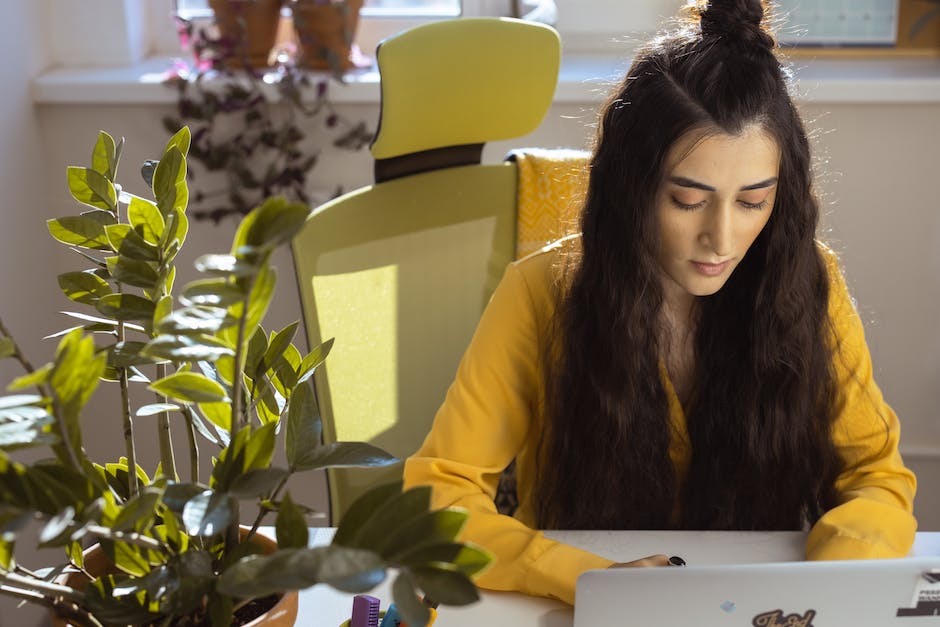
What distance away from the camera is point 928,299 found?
2.32 metres

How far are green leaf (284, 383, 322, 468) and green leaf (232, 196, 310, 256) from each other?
0.19 metres

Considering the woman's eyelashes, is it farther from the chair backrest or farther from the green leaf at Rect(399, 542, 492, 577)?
the green leaf at Rect(399, 542, 492, 577)

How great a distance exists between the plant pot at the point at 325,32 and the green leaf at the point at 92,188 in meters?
1.46

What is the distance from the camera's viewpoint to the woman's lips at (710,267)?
4.13 ft

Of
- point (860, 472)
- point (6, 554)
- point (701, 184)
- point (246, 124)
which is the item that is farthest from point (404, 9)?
point (6, 554)

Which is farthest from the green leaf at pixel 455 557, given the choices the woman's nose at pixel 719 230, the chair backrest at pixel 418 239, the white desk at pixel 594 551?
the chair backrest at pixel 418 239

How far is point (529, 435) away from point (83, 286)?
79 cm

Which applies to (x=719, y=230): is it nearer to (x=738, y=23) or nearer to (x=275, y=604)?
(x=738, y=23)

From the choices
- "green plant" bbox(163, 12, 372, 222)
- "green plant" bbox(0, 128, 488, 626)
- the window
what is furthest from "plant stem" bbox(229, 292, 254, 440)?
the window

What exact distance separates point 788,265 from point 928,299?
112 cm

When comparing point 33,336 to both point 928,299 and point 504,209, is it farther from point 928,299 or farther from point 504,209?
point 928,299

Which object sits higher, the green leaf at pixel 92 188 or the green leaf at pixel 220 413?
the green leaf at pixel 92 188

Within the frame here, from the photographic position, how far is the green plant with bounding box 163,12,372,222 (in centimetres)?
223

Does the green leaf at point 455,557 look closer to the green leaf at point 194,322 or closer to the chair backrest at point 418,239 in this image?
the green leaf at point 194,322
